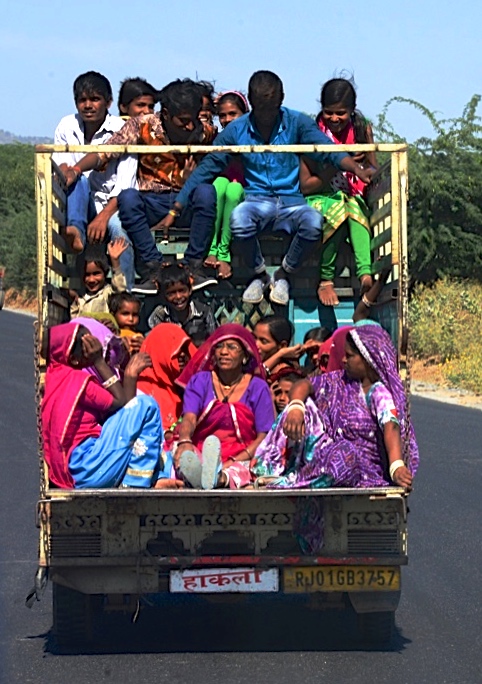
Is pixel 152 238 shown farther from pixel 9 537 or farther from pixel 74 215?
pixel 9 537

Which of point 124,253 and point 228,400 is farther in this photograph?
point 124,253

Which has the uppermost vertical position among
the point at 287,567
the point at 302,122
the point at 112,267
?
the point at 302,122

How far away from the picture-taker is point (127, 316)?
8.63 m

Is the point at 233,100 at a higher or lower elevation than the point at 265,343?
higher

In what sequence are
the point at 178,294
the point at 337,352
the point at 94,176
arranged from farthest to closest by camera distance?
the point at 94,176 < the point at 178,294 < the point at 337,352

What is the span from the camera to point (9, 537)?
36.4 feet

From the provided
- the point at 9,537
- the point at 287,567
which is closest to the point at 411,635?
the point at 287,567

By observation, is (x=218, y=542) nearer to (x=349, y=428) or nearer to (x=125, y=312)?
(x=349, y=428)

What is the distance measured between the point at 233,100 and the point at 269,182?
1127 millimetres

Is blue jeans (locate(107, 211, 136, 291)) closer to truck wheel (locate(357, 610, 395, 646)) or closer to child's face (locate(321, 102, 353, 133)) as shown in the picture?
child's face (locate(321, 102, 353, 133))

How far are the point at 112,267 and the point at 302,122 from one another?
1.41 metres

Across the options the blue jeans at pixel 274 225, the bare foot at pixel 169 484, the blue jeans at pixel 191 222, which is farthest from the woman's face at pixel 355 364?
the blue jeans at pixel 191 222

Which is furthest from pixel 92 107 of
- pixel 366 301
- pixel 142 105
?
pixel 366 301

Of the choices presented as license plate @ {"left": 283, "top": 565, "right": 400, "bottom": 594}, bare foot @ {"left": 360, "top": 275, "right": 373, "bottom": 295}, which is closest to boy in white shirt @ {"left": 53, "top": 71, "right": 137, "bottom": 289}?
bare foot @ {"left": 360, "top": 275, "right": 373, "bottom": 295}
